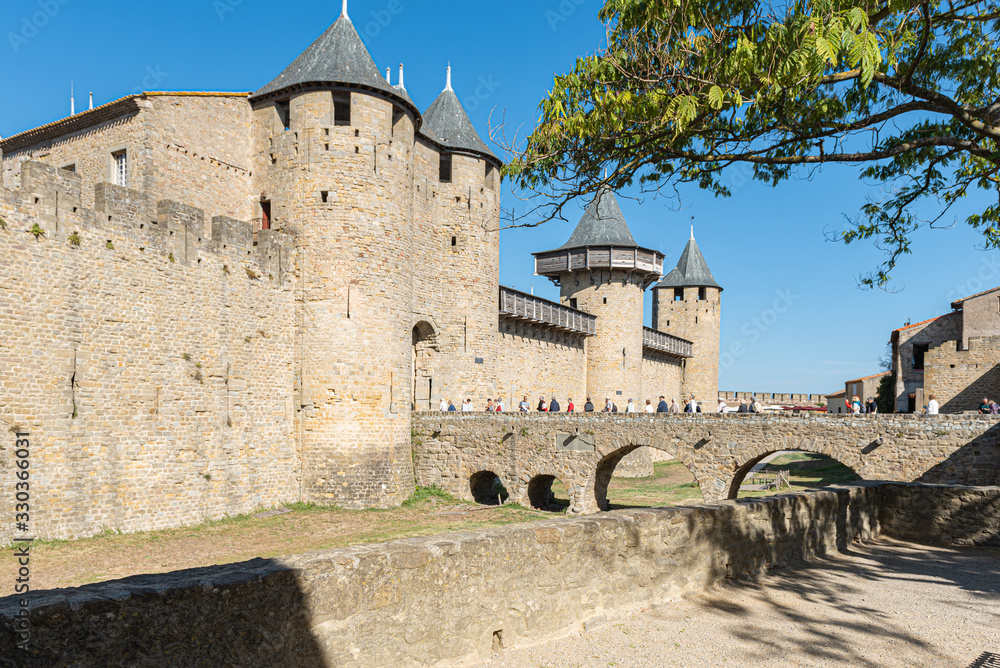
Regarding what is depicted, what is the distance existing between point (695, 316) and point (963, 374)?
52.7 ft

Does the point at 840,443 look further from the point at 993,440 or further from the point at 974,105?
the point at 974,105

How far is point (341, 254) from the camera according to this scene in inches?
707

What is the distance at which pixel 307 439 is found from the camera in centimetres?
1781

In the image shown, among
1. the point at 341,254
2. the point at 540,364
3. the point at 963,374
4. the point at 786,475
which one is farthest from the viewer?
the point at 540,364

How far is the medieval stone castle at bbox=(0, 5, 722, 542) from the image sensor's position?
510 inches

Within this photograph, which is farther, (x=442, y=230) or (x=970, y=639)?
(x=442, y=230)

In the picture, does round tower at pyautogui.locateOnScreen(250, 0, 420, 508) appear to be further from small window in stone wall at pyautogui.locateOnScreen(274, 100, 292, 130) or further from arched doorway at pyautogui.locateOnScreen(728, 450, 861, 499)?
arched doorway at pyautogui.locateOnScreen(728, 450, 861, 499)

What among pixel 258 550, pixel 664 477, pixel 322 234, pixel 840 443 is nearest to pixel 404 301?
pixel 322 234

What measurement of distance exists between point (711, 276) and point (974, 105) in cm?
3434

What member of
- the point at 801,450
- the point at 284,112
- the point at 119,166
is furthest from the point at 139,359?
the point at 801,450

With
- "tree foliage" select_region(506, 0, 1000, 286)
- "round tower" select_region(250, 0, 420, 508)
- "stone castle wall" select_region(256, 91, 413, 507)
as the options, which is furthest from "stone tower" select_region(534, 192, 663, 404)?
"tree foliage" select_region(506, 0, 1000, 286)

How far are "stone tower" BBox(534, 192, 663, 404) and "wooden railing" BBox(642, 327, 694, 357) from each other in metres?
2.29

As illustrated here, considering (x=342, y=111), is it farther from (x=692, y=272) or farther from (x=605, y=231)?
(x=692, y=272)

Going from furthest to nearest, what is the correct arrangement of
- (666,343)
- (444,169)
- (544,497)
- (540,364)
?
(666,343)
(540,364)
(444,169)
(544,497)
